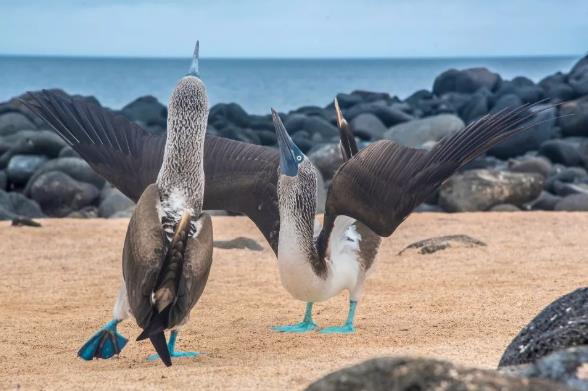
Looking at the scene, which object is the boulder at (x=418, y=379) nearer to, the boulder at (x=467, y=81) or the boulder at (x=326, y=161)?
the boulder at (x=326, y=161)

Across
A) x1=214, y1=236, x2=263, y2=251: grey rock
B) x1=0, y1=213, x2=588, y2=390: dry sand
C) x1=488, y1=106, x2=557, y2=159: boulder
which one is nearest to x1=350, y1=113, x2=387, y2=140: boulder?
x1=488, y1=106, x2=557, y2=159: boulder

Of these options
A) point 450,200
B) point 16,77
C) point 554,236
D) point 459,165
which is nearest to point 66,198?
point 450,200

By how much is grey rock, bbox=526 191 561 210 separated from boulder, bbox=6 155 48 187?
928 centimetres

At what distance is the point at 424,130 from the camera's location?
23297mm

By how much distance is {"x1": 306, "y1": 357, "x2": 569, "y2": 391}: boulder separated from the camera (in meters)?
2.80

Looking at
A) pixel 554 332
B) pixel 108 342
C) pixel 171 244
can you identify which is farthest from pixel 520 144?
pixel 554 332

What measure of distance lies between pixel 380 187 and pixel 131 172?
5.50 ft

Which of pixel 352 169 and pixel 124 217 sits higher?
pixel 352 169

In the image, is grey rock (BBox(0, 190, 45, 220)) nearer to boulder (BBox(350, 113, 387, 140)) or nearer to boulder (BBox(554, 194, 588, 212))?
boulder (BBox(554, 194, 588, 212))

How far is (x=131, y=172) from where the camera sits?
22.6 ft

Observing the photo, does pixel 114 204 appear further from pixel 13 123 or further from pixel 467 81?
pixel 467 81

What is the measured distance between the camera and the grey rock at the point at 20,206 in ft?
52.0

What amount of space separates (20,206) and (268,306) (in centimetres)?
908

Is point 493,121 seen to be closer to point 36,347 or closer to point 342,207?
point 342,207
